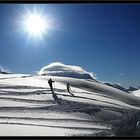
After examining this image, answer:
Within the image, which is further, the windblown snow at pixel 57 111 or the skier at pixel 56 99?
the skier at pixel 56 99

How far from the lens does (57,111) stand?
239 inches

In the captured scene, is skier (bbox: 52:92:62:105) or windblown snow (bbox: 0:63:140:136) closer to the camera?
windblown snow (bbox: 0:63:140:136)

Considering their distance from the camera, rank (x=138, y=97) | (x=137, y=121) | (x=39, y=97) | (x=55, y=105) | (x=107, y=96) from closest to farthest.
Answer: (x=137, y=121)
(x=55, y=105)
(x=39, y=97)
(x=138, y=97)
(x=107, y=96)

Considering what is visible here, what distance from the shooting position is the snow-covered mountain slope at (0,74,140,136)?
209 inches

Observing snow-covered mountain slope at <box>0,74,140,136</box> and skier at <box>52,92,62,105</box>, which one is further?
skier at <box>52,92,62,105</box>

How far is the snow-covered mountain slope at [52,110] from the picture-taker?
209 inches

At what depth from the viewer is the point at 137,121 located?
5879 mm

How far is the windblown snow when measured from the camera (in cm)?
529

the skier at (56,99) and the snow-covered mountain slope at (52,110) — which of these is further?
the skier at (56,99)

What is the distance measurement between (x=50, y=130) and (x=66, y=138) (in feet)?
1.13

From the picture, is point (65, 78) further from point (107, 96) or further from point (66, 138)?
point (66, 138)

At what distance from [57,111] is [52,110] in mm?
91

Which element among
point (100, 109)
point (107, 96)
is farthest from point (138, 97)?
point (100, 109)

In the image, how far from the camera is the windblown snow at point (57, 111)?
17.4 feet
